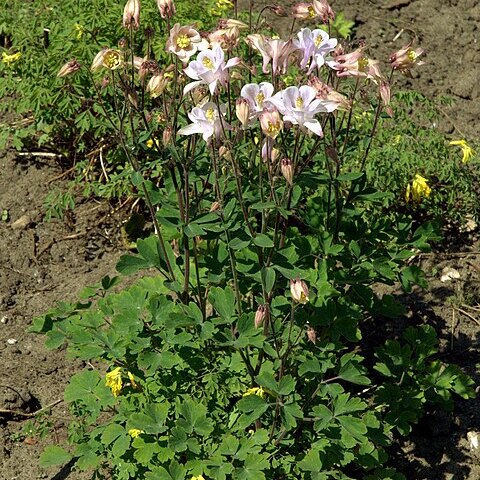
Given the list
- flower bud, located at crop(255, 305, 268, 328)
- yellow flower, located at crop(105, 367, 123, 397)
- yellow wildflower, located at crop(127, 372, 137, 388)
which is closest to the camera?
flower bud, located at crop(255, 305, 268, 328)

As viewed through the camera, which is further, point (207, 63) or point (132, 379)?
point (132, 379)

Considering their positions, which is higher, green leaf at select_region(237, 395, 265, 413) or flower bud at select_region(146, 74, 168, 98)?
flower bud at select_region(146, 74, 168, 98)

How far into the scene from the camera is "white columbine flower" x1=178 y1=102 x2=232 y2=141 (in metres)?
2.70

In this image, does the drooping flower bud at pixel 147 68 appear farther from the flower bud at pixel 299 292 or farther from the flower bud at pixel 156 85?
the flower bud at pixel 299 292

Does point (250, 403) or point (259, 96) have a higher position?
point (259, 96)

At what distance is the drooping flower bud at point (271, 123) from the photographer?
8.38 ft

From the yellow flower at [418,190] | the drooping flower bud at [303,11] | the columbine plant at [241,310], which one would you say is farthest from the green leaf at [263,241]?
the yellow flower at [418,190]

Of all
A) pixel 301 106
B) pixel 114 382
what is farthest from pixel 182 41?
pixel 114 382

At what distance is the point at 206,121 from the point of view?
2.72 m

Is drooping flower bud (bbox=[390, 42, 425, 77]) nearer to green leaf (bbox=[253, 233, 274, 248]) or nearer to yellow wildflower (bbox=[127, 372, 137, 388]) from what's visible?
green leaf (bbox=[253, 233, 274, 248])

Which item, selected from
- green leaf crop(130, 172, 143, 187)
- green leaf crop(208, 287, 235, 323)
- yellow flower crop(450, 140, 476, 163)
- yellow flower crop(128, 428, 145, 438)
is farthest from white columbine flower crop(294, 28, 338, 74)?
yellow flower crop(450, 140, 476, 163)

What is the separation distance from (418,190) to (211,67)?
6.88 feet

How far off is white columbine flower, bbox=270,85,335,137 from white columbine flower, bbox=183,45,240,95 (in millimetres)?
172

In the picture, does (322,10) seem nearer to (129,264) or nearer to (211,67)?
(211,67)
